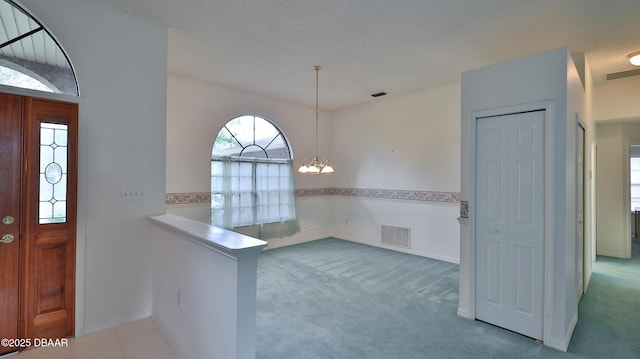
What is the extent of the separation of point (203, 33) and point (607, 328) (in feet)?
16.2

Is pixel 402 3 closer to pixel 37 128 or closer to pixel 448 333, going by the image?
pixel 448 333

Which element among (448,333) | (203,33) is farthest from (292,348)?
(203,33)

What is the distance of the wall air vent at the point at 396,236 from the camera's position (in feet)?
17.8

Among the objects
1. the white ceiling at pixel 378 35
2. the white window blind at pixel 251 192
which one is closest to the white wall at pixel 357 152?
the white window blind at pixel 251 192

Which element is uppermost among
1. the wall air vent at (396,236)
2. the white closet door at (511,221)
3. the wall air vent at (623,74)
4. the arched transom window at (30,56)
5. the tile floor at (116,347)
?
the wall air vent at (623,74)

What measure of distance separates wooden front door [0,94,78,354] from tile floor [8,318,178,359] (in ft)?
0.55

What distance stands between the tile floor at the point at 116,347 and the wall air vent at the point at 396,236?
4135mm

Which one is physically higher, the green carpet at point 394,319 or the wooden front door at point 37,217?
the wooden front door at point 37,217

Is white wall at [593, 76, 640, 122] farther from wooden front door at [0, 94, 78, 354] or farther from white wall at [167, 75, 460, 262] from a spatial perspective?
wooden front door at [0, 94, 78, 354]

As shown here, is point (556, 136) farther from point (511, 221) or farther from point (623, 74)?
point (623, 74)

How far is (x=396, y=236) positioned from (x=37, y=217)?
4.98m

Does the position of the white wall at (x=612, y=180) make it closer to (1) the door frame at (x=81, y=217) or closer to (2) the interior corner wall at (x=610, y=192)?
(2) the interior corner wall at (x=610, y=192)

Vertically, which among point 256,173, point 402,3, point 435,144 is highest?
point 402,3

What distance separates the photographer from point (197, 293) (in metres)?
2.07
